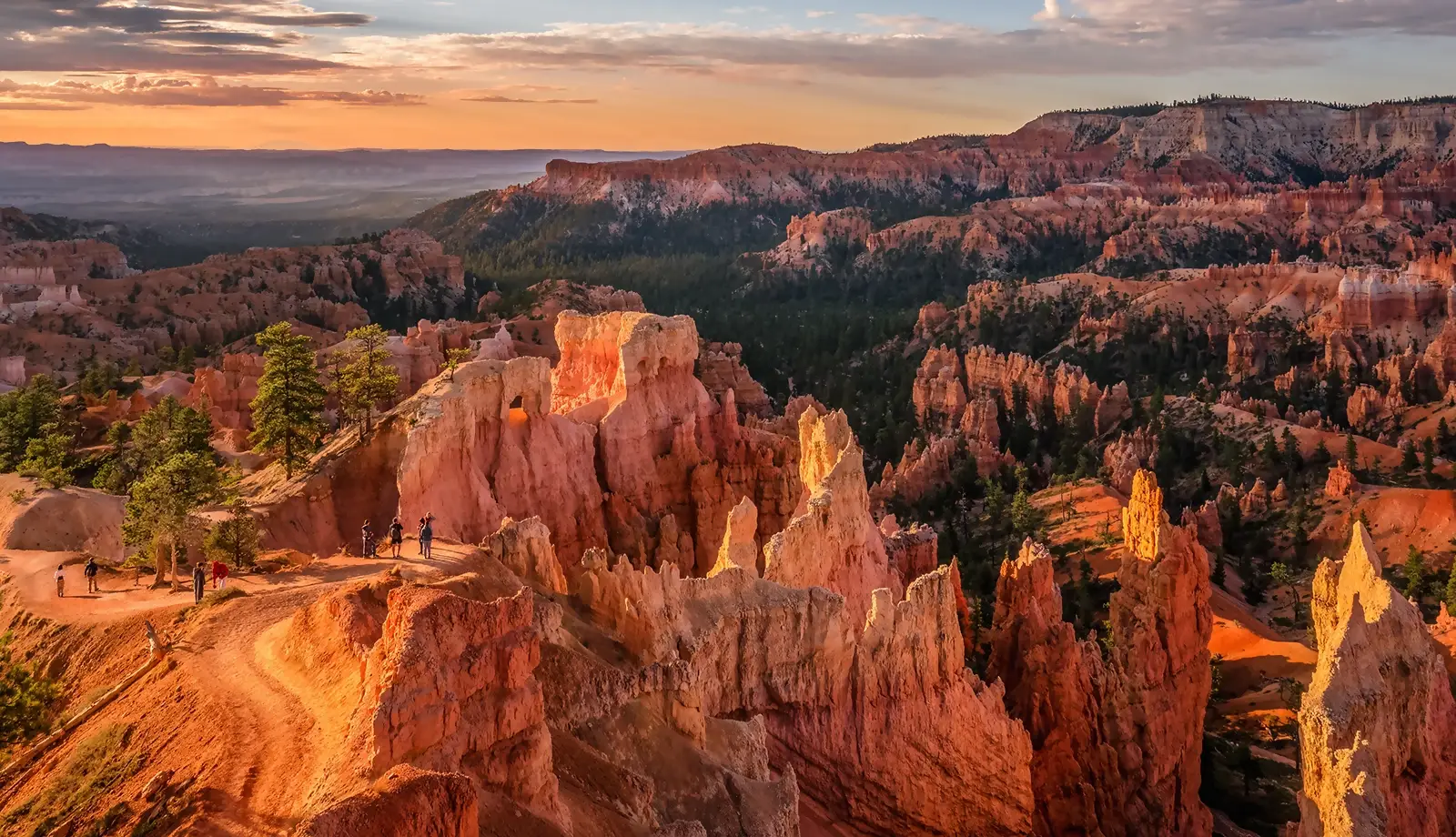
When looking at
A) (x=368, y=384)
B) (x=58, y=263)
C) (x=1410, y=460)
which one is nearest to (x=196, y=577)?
(x=368, y=384)

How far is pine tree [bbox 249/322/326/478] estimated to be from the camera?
30109mm

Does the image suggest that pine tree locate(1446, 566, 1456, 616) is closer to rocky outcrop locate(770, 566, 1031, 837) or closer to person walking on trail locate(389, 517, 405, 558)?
rocky outcrop locate(770, 566, 1031, 837)

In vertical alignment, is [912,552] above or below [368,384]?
below

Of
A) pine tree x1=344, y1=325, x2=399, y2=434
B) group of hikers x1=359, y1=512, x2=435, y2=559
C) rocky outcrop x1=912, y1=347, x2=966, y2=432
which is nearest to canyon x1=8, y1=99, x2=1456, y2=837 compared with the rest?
group of hikers x1=359, y1=512, x2=435, y2=559

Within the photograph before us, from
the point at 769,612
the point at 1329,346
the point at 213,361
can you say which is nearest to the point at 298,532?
the point at 769,612

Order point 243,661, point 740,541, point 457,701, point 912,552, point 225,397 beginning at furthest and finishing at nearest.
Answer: point 225,397, point 912,552, point 740,541, point 243,661, point 457,701

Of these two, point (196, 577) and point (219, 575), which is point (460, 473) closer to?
point (219, 575)

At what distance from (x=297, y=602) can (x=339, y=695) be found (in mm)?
5252

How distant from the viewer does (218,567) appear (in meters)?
21.2

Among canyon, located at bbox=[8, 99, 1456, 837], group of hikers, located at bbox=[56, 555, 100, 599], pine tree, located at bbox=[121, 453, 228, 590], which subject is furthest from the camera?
pine tree, located at bbox=[121, 453, 228, 590]

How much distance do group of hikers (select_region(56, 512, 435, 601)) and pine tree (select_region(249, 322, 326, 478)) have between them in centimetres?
590

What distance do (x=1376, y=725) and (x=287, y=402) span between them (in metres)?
23.6

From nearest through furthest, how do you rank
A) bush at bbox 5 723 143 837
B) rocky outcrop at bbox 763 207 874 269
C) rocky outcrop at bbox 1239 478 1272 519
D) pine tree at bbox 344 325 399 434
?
bush at bbox 5 723 143 837
pine tree at bbox 344 325 399 434
rocky outcrop at bbox 1239 478 1272 519
rocky outcrop at bbox 763 207 874 269

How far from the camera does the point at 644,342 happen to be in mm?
32812
